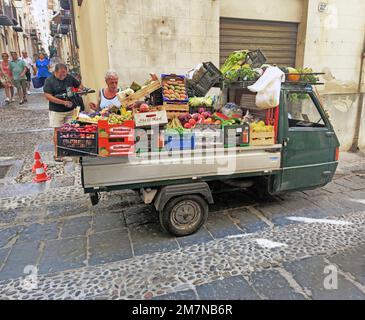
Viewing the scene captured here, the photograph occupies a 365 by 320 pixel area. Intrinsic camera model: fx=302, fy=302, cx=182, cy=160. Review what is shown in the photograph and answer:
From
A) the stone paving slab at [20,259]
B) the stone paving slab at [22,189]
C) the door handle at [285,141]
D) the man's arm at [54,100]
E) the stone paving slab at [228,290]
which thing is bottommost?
the stone paving slab at [228,290]

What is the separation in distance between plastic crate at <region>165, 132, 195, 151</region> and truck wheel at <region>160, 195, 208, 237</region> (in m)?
0.61

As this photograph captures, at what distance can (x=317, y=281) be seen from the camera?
9.62ft

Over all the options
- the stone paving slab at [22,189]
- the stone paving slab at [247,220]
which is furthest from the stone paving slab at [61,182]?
the stone paving slab at [247,220]

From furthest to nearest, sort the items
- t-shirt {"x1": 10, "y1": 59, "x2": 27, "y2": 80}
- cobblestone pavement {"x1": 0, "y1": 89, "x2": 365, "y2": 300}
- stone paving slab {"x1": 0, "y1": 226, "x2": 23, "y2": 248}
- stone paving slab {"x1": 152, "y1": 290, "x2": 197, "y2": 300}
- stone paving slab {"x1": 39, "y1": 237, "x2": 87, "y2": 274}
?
1. t-shirt {"x1": 10, "y1": 59, "x2": 27, "y2": 80}
2. stone paving slab {"x1": 0, "y1": 226, "x2": 23, "y2": 248}
3. stone paving slab {"x1": 39, "y1": 237, "x2": 87, "y2": 274}
4. cobblestone pavement {"x1": 0, "y1": 89, "x2": 365, "y2": 300}
5. stone paving slab {"x1": 152, "y1": 290, "x2": 197, "y2": 300}

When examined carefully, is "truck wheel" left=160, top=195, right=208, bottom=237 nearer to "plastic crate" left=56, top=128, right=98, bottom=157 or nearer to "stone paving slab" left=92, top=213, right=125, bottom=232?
"stone paving slab" left=92, top=213, right=125, bottom=232

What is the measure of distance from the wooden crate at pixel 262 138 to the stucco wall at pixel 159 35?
308cm

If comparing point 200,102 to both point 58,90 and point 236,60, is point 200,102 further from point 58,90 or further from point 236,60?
point 58,90

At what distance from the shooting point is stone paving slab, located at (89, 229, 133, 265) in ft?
11.0

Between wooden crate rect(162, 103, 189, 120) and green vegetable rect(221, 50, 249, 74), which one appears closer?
wooden crate rect(162, 103, 189, 120)

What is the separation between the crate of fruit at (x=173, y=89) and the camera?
154 inches

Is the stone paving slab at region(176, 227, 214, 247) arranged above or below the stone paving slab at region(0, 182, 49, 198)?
below

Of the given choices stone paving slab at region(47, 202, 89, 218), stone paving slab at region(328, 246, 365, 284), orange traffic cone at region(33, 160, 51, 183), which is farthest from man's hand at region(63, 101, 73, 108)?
stone paving slab at region(328, 246, 365, 284)

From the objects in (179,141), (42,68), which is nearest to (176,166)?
(179,141)

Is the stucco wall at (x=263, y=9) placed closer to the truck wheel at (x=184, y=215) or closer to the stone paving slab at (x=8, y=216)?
the truck wheel at (x=184, y=215)
